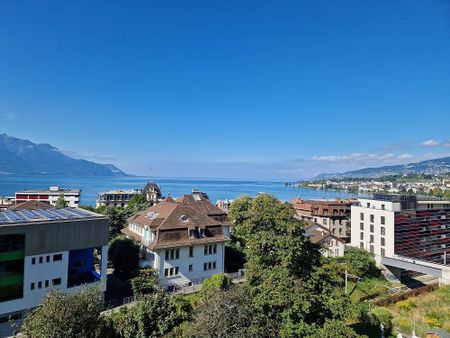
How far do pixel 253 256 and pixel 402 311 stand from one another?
24.9m

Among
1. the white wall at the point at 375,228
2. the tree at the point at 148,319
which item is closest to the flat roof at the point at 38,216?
the tree at the point at 148,319

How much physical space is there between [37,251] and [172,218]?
1429cm

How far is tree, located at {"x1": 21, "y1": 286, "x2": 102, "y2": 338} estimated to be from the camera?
17.0m

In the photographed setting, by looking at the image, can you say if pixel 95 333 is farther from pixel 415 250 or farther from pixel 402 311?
pixel 415 250

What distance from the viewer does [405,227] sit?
2078 inches

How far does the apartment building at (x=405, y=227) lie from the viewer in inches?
2063

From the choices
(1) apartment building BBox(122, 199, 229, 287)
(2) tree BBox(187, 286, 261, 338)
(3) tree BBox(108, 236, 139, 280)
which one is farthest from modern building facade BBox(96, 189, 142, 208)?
(2) tree BBox(187, 286, 261, 338)

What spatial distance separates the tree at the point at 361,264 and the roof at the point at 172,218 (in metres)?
23.6

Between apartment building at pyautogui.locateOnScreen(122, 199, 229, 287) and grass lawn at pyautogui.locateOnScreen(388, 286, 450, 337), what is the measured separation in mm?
20809

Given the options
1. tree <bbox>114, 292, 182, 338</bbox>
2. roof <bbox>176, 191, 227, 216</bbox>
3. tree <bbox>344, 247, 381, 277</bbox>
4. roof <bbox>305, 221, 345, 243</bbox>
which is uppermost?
roof <bbox>176, 191, 227, 216</bbox>

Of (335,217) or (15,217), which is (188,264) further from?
(335,217)

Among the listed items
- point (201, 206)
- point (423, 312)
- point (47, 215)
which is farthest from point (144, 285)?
point (423, 312)

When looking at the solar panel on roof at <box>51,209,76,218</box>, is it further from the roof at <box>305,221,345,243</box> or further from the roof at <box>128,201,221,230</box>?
the roof at <box>305,221,345,243</box>

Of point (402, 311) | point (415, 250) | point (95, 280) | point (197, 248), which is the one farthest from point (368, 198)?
point (95, 280)
